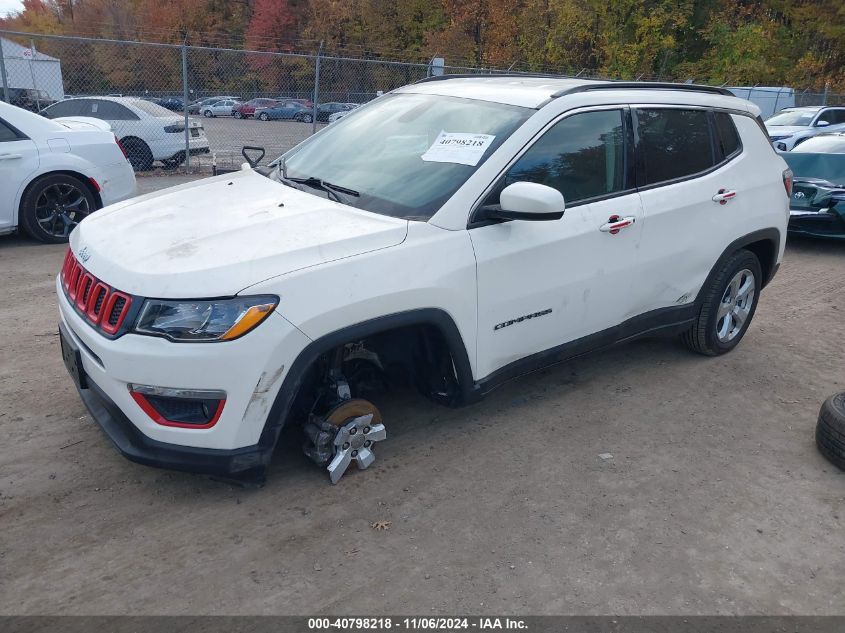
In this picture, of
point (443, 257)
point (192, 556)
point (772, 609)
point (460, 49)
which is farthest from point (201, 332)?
point (460, 49)

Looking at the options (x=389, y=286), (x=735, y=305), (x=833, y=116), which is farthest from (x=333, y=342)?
(x=833, y=116)

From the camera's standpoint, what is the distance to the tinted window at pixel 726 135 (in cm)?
481

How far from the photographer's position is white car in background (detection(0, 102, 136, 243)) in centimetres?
721

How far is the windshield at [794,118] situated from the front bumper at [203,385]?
18715 millimetres

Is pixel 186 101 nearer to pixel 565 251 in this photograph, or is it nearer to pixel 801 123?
pixel 565 251

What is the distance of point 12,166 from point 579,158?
19.2 ft

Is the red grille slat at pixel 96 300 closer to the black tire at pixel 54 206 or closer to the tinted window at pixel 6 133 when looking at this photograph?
the black tire at pixel 54 206

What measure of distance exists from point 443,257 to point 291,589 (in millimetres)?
1533

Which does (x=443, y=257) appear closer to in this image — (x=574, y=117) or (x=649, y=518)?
(x=574, y=117)

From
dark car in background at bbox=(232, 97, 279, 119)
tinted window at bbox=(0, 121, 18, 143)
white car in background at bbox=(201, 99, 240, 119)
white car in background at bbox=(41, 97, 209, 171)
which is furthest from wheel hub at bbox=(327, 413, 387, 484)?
dark car in background at bbox=(232, 97, 279, 119)

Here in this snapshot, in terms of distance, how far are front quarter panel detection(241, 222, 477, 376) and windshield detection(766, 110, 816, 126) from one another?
1783 cm

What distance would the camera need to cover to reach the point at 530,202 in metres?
3.30

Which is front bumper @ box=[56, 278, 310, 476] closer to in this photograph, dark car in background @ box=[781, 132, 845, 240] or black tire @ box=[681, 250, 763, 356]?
black tire @ box=[681, 250, 763, 356]

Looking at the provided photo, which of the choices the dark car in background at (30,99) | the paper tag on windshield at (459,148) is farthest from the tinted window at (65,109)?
the paper tag on windshield at (459,148)
